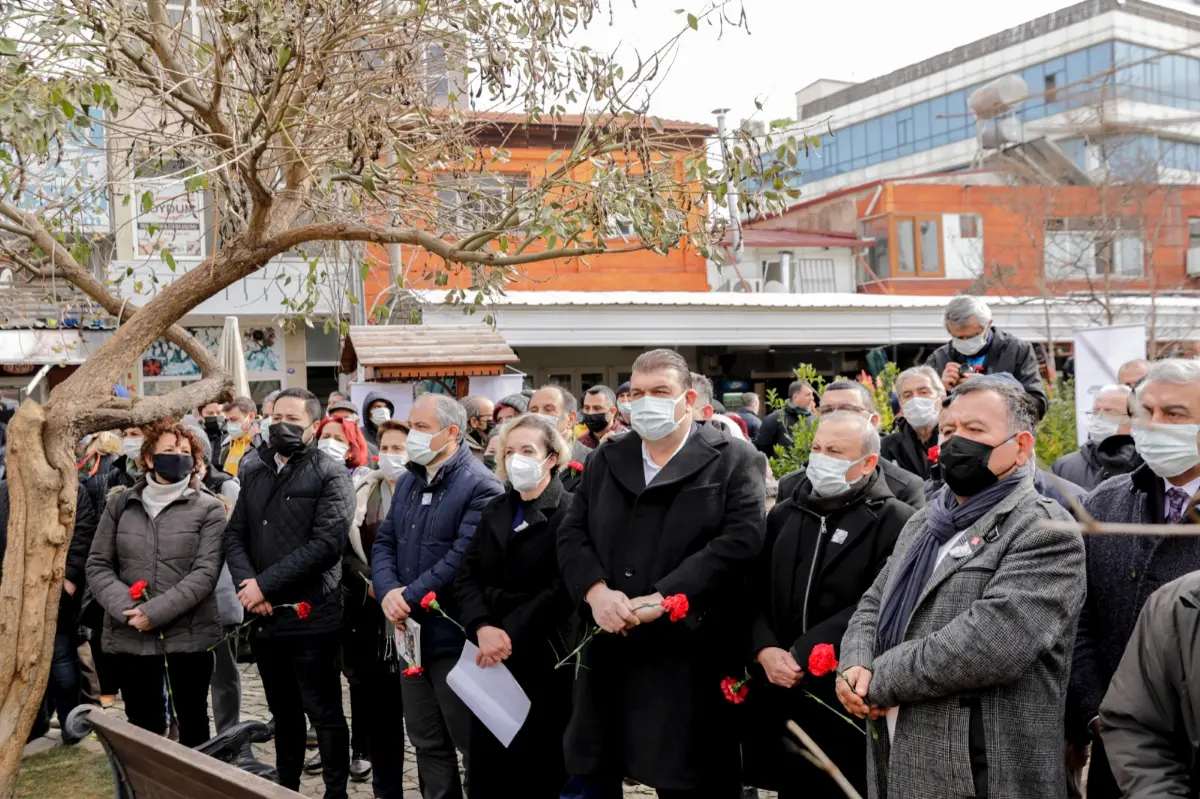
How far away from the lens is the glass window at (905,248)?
95.9 ft

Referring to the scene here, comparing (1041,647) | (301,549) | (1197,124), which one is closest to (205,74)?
(301,549)

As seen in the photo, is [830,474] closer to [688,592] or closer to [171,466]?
[688,592]

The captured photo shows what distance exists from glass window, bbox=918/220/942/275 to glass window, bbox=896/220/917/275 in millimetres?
338

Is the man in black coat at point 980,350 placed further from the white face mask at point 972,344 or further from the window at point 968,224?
the window at point 968,224

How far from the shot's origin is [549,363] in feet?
69.3

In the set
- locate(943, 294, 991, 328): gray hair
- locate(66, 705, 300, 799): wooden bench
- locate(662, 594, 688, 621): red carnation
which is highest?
locate(943, 294, 991, 328): gray hair

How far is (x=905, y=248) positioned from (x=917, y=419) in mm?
24185

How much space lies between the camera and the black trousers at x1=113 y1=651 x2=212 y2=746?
243 inches

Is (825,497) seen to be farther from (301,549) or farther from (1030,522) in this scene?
(301,549)

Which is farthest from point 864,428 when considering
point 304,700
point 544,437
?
point 304,700

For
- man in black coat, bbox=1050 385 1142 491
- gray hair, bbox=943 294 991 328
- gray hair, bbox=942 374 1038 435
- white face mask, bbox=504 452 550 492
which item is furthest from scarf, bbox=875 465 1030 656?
gray hair, bbox=943 294 991 328

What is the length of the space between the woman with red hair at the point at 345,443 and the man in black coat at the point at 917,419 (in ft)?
10.8

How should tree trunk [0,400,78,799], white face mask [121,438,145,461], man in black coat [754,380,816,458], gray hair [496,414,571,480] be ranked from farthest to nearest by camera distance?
man in black coat [754,380,816,458]
white face mask [121,438,145,461]
gray hair [496,414,571,480]
tree trunk [0,400,78,799]

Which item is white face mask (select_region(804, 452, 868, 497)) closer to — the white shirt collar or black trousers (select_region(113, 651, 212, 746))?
the white shirt collar
